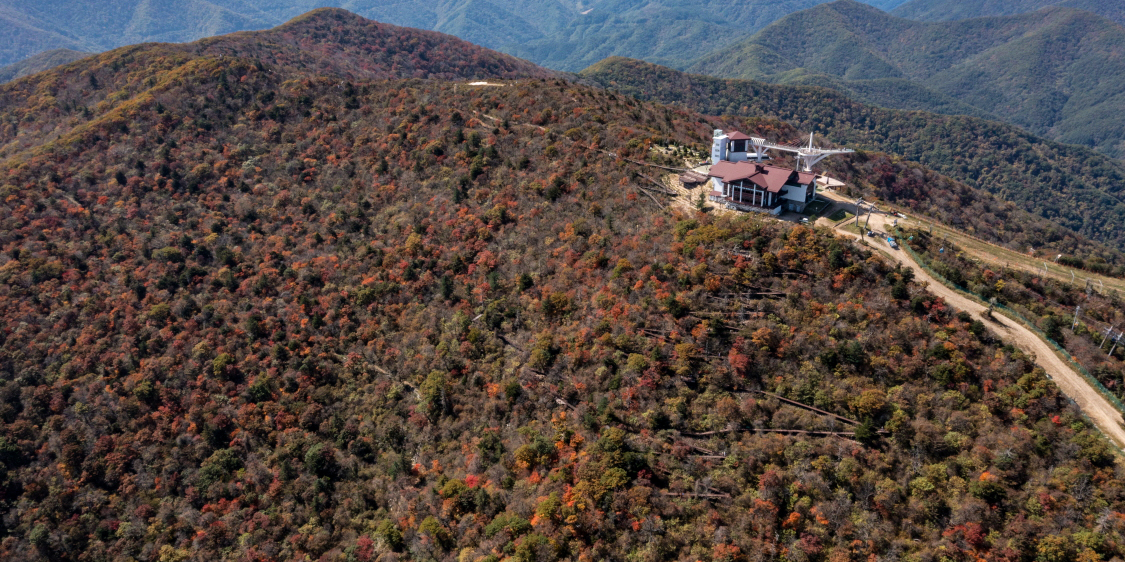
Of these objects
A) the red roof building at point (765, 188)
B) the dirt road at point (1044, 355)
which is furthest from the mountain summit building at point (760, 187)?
the dirt road at point (1044, 355)

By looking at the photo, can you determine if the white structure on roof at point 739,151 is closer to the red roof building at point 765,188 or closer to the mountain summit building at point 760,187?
the mountain summit building at point 760,187

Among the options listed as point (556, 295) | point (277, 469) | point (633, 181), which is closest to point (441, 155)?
point (633, 181)

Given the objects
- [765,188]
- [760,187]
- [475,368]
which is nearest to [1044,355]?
[765,188]

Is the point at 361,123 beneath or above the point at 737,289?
above

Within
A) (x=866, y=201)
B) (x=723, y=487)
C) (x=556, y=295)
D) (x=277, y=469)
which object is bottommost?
(x=277, y=469)

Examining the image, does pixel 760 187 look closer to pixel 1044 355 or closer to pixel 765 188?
pixel 765 188

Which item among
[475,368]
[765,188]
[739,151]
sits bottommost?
[475,368]

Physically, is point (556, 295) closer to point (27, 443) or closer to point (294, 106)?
point (27, 443)
